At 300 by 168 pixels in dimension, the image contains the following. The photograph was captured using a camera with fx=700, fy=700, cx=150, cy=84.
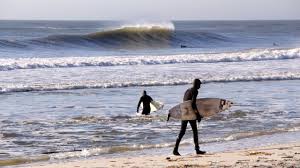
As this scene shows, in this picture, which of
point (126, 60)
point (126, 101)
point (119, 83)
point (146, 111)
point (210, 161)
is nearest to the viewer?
point (210, 161)

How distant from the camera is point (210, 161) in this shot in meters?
11.8

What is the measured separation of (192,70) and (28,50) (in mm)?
19742

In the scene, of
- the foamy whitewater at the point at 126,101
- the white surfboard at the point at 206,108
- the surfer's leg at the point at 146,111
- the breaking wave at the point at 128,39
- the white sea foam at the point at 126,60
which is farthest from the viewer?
the breaking wave at the point at 128,39

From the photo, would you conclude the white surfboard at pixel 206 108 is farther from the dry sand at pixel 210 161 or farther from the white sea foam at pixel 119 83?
the white sea foam at pixel 119 83

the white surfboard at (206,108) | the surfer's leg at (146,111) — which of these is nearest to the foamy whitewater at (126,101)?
the surfer's leg at (146,111)

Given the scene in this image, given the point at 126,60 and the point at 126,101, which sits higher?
the point at 126,60

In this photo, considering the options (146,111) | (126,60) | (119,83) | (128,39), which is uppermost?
(128,39)

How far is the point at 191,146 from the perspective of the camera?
14391 mm

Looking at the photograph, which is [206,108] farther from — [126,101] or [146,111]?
[126,101]

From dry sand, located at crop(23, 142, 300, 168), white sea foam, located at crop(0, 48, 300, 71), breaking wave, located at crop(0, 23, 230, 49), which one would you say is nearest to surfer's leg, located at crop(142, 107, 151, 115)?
dry sand, located at crop(23, 142, 300, 168)

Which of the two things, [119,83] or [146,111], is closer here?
[146,111]

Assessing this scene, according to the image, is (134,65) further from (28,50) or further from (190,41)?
(190,41)

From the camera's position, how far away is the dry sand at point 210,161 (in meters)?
11.4

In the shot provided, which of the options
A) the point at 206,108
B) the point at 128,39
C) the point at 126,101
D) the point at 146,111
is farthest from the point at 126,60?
the point at 206,108
